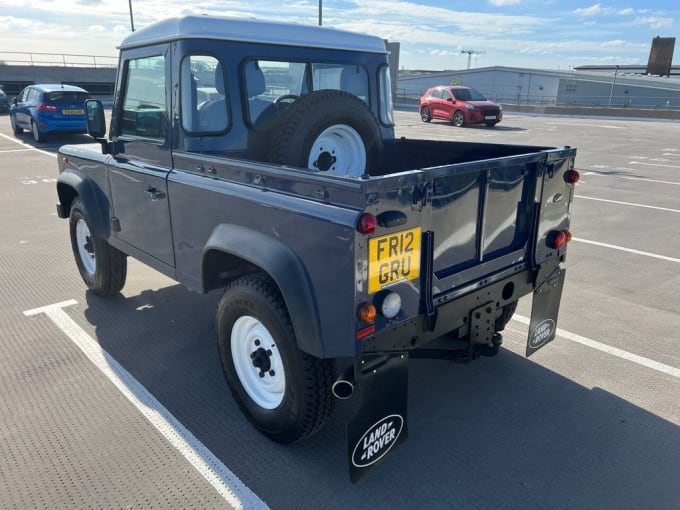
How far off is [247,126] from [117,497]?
2270 mm

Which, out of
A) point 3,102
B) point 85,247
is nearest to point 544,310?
point 85,247

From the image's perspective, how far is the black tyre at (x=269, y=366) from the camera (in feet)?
8.42

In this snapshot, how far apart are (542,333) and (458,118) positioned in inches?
810

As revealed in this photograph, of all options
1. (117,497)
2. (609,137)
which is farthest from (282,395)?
(609,137)

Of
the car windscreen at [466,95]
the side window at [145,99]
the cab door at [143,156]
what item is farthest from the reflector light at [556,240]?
the car windscreen at [466,95]

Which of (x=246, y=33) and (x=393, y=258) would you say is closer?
(x=393, y=258)

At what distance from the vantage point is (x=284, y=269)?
2.44 metres

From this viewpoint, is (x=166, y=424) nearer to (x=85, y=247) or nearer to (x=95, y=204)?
(x=95, y=204)

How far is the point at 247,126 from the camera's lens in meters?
3.45

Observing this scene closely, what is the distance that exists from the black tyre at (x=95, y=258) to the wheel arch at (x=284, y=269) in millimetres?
2034

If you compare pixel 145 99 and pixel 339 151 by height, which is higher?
pixel 145 99

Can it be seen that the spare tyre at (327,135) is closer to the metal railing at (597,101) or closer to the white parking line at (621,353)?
the white parking line at (621,353)

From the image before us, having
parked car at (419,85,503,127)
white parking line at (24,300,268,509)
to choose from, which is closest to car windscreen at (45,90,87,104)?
white parking line at (24,300,268,509)

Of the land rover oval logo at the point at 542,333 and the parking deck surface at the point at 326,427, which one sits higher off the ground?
the land rover oval logo at the point at 542,333
